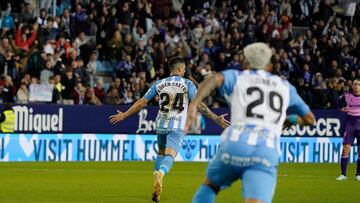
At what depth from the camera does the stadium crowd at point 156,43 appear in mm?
28188

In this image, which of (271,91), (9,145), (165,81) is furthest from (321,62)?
(271,91)

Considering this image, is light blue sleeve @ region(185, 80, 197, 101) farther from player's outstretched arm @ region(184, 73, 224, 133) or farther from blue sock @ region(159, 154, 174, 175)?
player's outstretched arm @ region(184, 73, 224, 133)

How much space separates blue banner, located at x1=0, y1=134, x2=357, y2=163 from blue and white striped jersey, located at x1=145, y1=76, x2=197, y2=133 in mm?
10779

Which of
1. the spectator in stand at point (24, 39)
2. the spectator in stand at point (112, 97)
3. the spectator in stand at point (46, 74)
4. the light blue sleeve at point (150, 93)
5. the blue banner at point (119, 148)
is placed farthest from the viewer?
the spectator in stand at point (112, 97)

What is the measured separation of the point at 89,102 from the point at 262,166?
764 inches

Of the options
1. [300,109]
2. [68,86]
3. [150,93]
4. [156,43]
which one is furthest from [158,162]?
[156,43]

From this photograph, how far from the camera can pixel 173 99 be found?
16.2 meters

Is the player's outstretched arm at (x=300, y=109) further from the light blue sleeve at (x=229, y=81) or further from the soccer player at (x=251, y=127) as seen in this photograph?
the light blue sleeve at (x=229, y=81)

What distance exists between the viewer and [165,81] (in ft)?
52.5

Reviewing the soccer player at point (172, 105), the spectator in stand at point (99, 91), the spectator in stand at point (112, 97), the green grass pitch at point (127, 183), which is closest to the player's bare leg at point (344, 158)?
the green grass pitch at point (127, 183)

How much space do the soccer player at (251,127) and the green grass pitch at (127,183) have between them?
6642 mm

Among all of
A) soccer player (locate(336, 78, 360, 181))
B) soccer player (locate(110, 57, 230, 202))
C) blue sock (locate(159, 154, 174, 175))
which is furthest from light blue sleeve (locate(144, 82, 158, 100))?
soccer player (locate(336, 78, 360, 181))

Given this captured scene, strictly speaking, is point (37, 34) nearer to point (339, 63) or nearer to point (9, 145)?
point (9, 145)

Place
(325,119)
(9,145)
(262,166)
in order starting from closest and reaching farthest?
(262,166), (9,145), (325,119)
